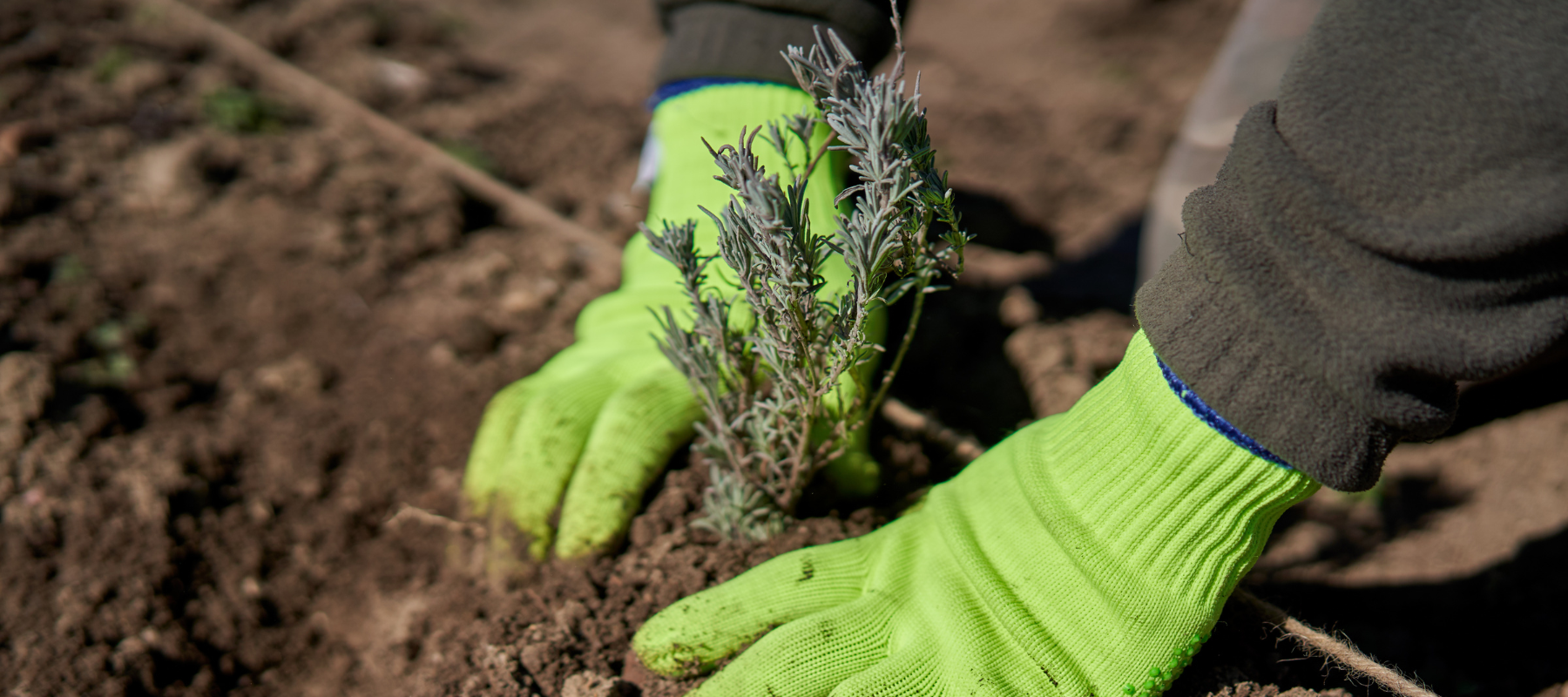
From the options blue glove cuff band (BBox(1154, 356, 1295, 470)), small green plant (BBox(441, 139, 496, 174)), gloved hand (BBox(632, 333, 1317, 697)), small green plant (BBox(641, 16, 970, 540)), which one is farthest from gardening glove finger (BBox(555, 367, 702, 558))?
small green plant (BBox(441, 139, 496, 174))

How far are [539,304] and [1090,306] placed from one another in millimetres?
1762

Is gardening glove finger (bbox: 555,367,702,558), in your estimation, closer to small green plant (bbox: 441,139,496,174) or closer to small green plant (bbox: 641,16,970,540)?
small green plant (bbox: 641,16,970,540)

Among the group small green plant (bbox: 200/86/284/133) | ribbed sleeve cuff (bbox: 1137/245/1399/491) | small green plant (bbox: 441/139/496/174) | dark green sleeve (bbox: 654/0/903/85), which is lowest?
small green plant (bbox: 441/139/496/174)

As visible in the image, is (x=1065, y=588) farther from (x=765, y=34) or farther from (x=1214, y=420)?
(x=765, y=34)

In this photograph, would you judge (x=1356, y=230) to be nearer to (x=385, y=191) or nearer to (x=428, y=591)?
(x=428, y=591)

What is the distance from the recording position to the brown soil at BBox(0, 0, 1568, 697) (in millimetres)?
Result: 1643

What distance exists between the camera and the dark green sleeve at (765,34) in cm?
186

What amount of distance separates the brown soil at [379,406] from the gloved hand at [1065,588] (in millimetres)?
218

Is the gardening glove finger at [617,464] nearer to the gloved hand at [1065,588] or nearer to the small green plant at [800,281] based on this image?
the small green plant at [800,281]

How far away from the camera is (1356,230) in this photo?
3.05 feet

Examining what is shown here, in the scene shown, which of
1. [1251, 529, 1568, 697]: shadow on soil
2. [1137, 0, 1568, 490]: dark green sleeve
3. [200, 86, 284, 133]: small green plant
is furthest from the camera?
[200, 86, 284, 133]: small green plant

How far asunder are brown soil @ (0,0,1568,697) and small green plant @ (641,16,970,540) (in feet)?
0.65

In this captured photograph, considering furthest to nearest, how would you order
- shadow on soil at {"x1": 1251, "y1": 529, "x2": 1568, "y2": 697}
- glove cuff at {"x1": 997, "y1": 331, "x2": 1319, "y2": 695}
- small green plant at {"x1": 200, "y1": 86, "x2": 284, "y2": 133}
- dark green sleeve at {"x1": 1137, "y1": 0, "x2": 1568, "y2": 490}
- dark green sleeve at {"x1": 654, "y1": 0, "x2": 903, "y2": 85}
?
small green plant at {"x1": 200, "y1": 86, "x2": 284, "y2": 133}, dark green sleeve at {"x1": 654, "y1": 0, "x2": 903, "y2": 85}, shadow on soil at {"x1": 1251, "y1": 529, "x2": 1568, "y2": 697}, glove cuff at {"x1": 997, "y1": 331, "x2": 1319, "y2": 695}, dark green sleeve at {"x1": 1137, "y1": 0, "x2": 1568, "y2": 490}

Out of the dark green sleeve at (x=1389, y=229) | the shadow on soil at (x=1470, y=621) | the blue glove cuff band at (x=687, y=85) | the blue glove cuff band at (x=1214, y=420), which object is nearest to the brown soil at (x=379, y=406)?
the shadow on soil at (x=1470, y=621)
